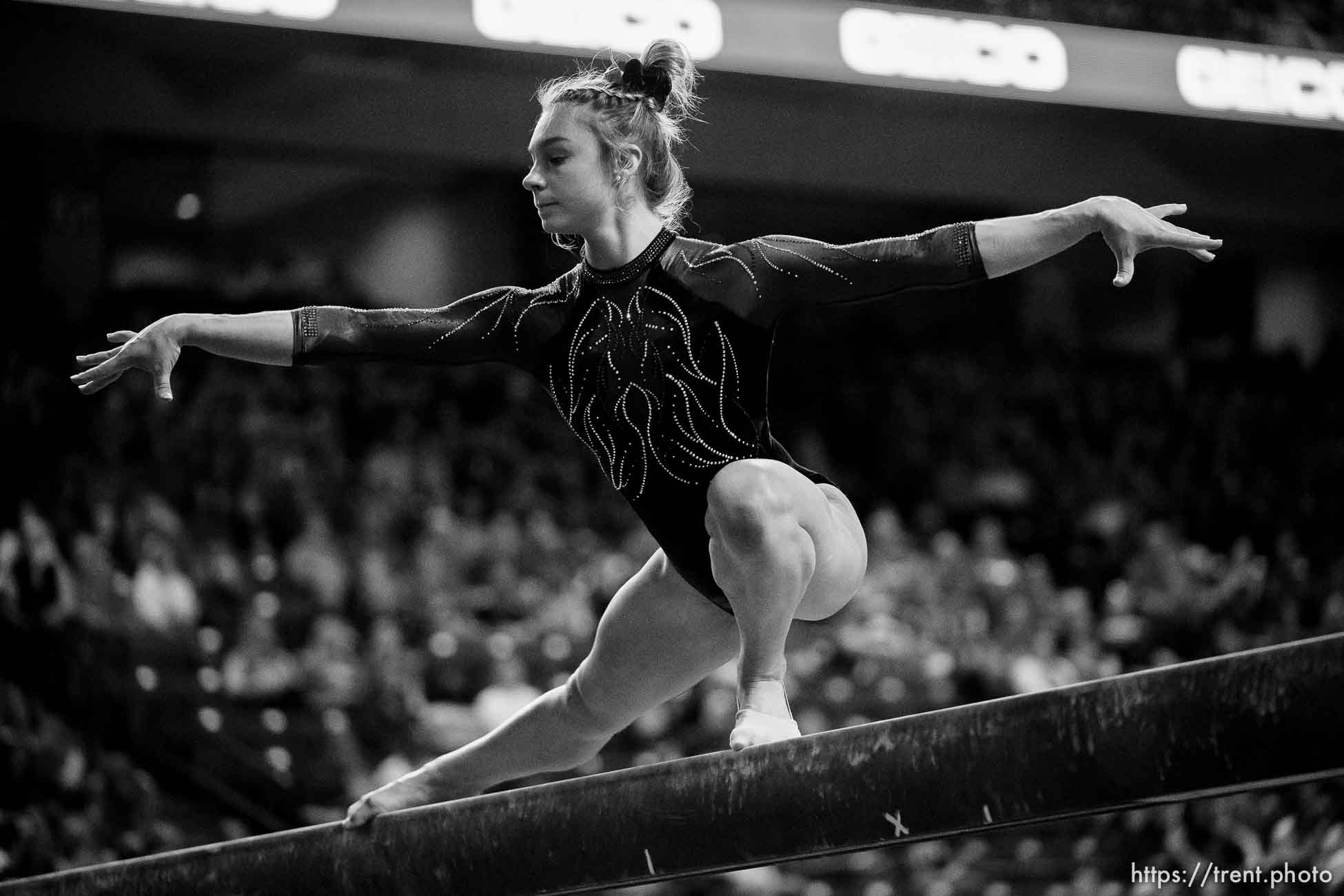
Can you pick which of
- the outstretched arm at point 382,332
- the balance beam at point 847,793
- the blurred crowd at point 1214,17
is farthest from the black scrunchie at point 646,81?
the blurred crowd at point 1214,17

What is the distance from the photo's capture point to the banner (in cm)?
793

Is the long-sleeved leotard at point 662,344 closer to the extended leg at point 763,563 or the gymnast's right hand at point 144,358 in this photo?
the extended leg at point 763,563

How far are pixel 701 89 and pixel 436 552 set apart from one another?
3.03 meters

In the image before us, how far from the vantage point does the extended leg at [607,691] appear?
2.99 metres

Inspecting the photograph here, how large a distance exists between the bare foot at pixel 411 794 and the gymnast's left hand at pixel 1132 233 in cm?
160

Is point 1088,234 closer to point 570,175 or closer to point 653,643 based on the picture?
point 570,175

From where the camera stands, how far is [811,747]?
2.45 m

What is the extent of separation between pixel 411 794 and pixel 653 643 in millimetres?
596

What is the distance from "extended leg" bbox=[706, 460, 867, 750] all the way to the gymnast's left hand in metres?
0.67

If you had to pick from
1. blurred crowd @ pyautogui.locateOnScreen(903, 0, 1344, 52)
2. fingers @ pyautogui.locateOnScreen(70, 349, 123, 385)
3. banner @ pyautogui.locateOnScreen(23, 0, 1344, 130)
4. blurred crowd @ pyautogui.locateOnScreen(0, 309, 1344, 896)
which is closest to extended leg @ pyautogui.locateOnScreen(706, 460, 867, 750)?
fingers @ pyautogui.locateOnScreen(70, 349, 123, 385)

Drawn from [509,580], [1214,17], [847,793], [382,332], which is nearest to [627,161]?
[382,332]

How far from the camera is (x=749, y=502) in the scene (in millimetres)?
2684

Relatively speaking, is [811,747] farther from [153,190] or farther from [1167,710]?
[153,190]

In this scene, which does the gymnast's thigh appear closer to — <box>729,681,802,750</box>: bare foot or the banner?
<box>729,681,802,750</box>: bare foot
